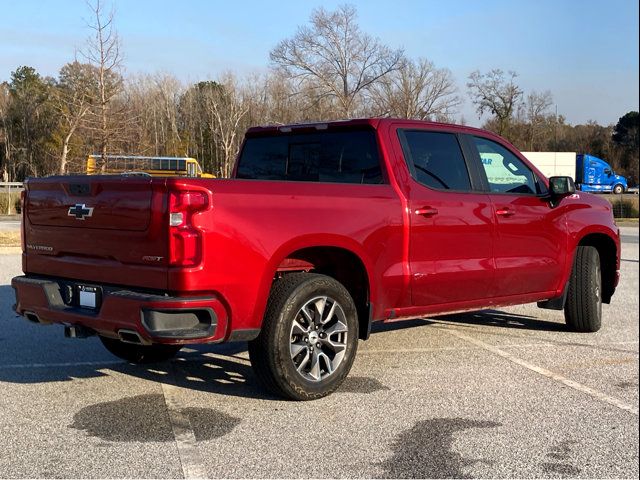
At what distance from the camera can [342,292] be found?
5023 mm

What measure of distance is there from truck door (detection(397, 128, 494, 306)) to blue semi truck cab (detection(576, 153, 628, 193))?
4584cm

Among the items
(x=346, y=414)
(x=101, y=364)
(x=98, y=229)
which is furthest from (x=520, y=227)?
(x=101, y=364)

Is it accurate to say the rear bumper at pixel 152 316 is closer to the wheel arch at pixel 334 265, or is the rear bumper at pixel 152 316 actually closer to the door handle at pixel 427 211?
the wheel arch at pixel 334 265

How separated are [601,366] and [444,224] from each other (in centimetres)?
182

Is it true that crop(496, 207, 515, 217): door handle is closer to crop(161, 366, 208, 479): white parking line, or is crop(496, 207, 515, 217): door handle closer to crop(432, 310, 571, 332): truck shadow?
crop(432, 310, 571, 332): truck shadow

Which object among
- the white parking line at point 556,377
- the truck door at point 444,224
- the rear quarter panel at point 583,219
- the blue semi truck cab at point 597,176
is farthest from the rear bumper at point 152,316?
the blue semi truck cab at point 597,176

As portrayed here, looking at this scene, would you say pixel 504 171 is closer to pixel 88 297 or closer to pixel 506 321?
pixel 506 321

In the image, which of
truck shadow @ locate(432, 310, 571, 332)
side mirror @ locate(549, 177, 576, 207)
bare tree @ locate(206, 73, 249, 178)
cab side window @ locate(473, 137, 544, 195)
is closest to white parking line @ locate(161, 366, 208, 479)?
cab side window @ locate(473, 137, 544, 195)

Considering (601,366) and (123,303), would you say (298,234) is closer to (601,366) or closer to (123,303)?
(123,303)

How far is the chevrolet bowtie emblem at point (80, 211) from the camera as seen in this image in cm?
466

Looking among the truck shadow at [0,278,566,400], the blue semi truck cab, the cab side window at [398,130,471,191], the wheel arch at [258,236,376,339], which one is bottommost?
the truck shadow at [0,278,566,400]

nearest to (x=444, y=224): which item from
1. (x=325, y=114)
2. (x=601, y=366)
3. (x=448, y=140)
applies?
(x=448, y=140)

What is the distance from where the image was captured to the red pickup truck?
429 cm

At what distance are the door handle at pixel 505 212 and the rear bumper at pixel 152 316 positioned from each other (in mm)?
2775
